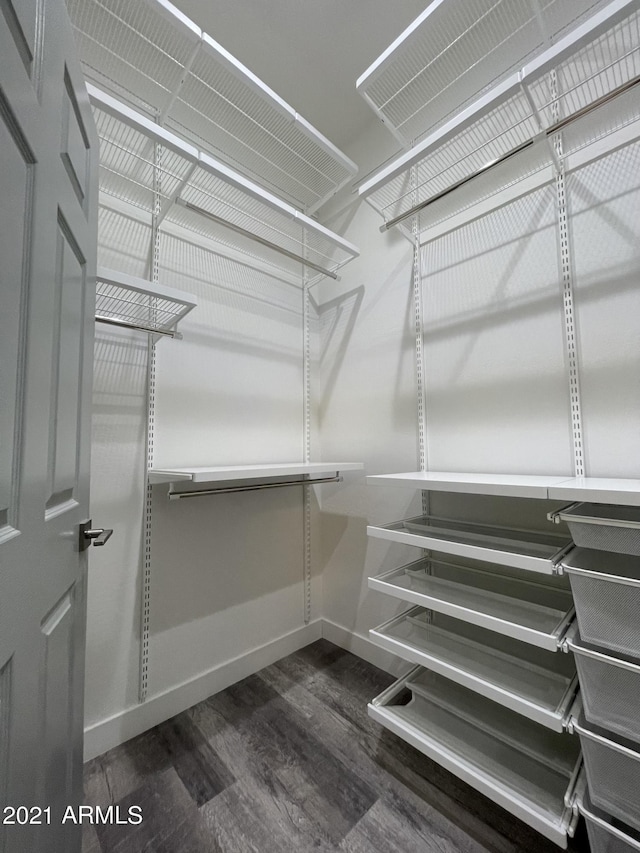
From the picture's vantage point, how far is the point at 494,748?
116cm

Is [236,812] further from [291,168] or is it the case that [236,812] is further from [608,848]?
[291,168]

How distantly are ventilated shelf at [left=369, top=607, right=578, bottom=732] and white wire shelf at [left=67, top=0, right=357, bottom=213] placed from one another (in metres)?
2.17

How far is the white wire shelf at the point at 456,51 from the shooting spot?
3.97ft

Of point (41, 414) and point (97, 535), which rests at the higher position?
point (41, 414)

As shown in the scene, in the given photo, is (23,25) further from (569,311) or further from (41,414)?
(569,311)

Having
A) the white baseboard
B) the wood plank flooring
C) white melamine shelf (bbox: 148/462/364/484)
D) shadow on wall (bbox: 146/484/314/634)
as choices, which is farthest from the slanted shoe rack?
shadow on wall (bbox: 146/484/314/634)

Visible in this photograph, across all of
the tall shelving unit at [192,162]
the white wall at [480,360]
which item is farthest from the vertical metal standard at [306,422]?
the white wall at [480,360]

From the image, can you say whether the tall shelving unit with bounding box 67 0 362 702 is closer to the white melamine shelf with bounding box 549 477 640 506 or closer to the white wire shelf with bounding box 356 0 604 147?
the white wire shelf with bounding box 356 0 604 147

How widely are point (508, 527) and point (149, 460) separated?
1549 millimetres

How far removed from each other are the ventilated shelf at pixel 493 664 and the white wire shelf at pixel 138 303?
148cm

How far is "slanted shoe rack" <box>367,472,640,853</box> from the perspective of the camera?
33.4 inches

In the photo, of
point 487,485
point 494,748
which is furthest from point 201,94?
point 494,748

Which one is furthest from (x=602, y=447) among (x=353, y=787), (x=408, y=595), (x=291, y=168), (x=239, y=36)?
(x=239, y=36)

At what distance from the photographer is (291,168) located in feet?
6.57
